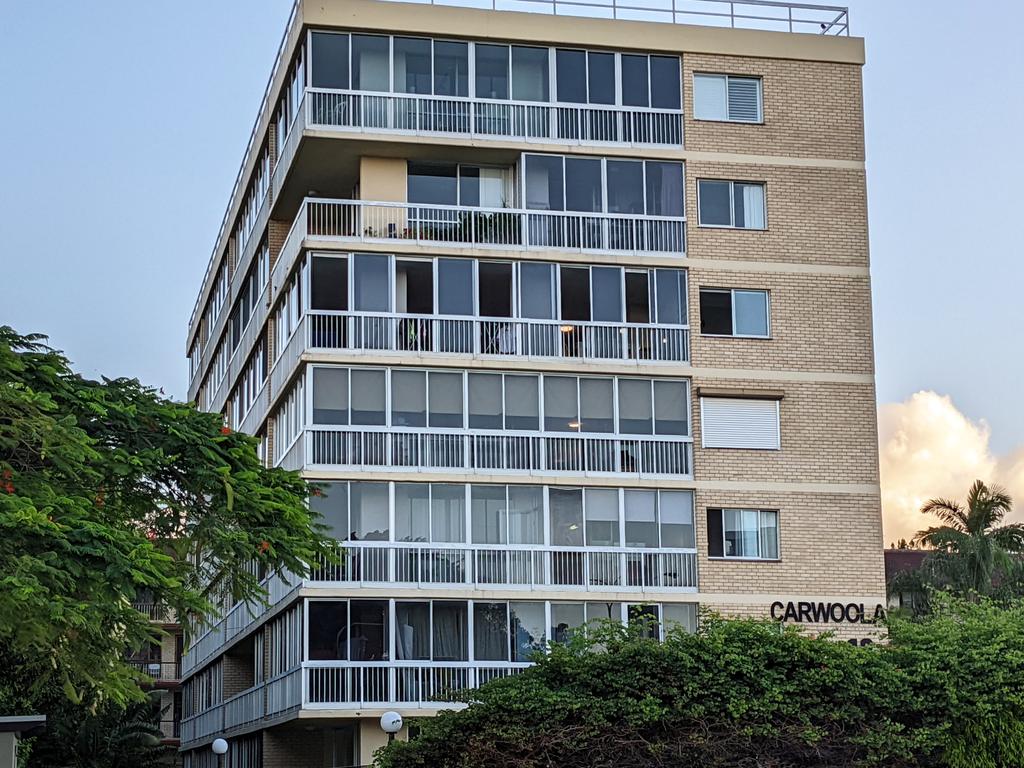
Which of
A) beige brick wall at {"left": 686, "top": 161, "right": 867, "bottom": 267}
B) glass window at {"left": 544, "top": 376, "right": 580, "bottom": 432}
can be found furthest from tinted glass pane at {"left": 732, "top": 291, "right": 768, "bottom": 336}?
glass window at {"left": 544, "top": 376, "right": 580, "bottom": 432}

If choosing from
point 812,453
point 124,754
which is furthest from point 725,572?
point 124,754

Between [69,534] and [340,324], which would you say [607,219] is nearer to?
[340,324]

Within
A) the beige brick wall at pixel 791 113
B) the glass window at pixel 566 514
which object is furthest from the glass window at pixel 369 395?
the beige brick wall at pixel 791 113

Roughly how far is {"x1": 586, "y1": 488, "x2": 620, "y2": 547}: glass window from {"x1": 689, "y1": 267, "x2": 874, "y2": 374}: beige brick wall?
3.57m

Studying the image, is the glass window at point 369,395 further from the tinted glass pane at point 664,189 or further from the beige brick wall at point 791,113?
the beige brick wall at point 791,113

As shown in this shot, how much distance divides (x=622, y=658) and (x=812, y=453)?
599 inches

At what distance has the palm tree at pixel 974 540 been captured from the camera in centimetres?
5172

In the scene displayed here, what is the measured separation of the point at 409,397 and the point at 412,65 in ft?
23.4

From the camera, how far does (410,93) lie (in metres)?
38.7

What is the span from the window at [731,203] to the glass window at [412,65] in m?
6.38

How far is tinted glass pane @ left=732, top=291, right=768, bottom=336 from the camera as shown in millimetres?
39438

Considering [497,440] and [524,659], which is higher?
[497,440]

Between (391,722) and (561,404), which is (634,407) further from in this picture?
(391,722)

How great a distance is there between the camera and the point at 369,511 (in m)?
37.1
